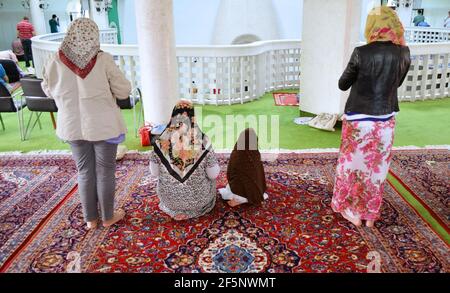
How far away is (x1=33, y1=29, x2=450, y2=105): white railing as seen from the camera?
20.9 feet

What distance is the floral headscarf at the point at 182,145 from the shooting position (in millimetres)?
2862

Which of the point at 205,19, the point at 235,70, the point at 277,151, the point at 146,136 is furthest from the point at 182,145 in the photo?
the point at 205,19

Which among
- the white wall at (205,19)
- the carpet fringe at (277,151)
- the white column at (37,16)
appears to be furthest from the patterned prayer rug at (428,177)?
the white column at (37,16)

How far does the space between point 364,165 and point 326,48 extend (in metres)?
2.83

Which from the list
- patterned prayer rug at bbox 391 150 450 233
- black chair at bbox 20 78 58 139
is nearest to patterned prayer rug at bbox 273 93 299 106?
patterned prayer rug at bbox 391 150 450 233

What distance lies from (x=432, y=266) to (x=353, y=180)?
757 millimetres

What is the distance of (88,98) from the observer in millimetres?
2615

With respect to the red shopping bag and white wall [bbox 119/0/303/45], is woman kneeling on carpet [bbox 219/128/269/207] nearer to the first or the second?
the red shopping bag

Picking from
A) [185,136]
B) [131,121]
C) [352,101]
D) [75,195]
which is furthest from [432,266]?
[131,121]

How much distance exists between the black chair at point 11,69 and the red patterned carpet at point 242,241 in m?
4.53

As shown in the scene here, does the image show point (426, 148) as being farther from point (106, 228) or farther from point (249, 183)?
point (106, 228)

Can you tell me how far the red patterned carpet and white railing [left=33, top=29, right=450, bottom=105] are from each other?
3381 mm

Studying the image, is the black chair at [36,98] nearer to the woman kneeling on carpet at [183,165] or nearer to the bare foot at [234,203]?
the woman kneeling on carpet at [183,165]

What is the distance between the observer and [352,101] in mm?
2805
